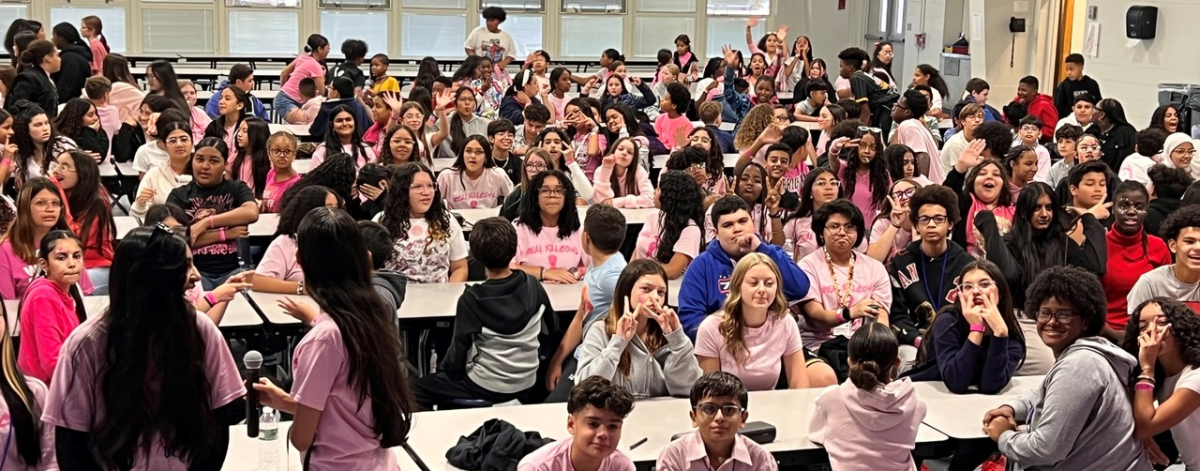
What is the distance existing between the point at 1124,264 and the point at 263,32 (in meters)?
13.4

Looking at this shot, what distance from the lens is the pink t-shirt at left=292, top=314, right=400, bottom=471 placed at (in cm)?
312

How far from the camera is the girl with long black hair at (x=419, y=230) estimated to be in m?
5.86

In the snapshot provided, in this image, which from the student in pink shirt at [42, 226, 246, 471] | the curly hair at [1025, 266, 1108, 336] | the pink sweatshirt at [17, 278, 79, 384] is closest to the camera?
the student in pink shirt at [42, 226, 246, 471]

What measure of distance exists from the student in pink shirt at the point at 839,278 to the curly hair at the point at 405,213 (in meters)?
1.66

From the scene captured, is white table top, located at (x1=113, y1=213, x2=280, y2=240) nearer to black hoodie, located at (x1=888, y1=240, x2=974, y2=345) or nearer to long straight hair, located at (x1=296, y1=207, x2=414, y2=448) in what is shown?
black hoodie, located at (x1=888, y1=240, x2=974, y2=345)

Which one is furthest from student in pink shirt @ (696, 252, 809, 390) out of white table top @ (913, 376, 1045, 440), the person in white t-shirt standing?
the person in white t-shirt standing

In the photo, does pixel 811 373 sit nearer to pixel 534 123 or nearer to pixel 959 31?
pixel 534 123

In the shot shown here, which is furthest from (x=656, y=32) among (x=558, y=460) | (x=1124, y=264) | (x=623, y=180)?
(x=558, y=460)

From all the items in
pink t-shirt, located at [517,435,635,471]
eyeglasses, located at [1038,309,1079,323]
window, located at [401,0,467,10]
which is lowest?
pink t-shirt, located at [517,435,635,471]

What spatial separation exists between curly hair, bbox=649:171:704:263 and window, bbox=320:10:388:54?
39.4 ft

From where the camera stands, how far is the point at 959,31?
52.9 feet

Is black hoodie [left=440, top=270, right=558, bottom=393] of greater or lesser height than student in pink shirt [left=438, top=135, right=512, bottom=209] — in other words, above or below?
below

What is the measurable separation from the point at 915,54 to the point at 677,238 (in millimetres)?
11741

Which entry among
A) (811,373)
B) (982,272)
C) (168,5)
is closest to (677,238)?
(811,373)
